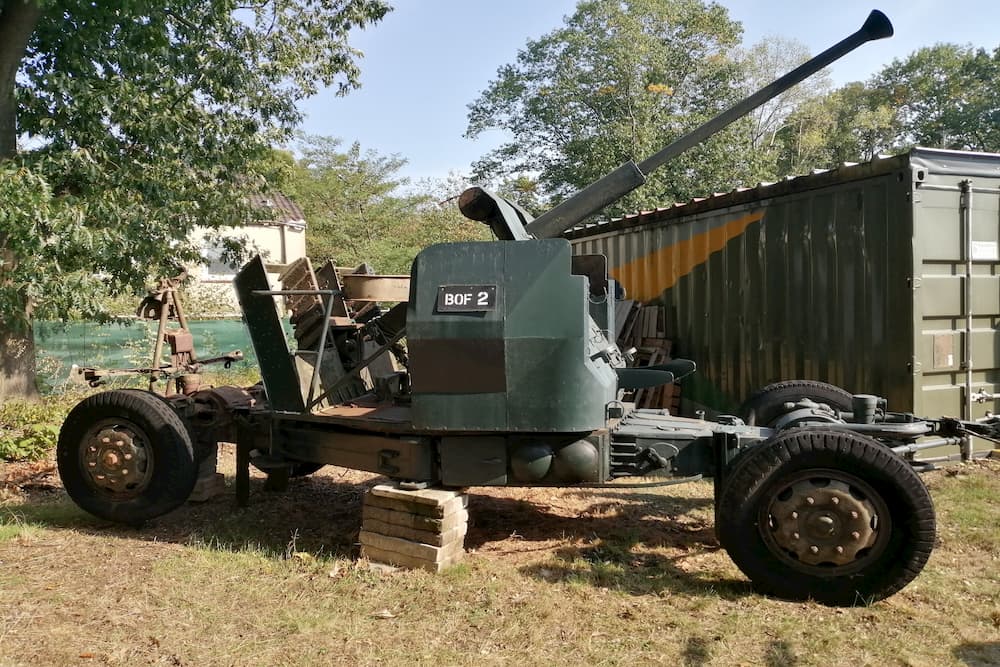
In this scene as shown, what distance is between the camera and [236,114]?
10.1 m

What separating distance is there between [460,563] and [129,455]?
2409 millimetres

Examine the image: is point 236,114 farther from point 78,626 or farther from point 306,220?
point 306,220

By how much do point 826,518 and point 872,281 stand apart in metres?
3.54

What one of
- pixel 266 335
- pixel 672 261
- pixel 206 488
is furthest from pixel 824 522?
pixel 672 261

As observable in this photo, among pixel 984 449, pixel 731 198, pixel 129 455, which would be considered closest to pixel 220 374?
pixel 129 455

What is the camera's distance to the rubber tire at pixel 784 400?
18.7 ft

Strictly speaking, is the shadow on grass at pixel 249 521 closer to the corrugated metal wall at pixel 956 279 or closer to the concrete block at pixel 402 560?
the concrete block at pixel 402 560

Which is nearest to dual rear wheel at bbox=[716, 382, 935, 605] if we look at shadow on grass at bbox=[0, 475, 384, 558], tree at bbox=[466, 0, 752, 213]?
shadow on grass at bbox=[0, 475, 384, 558]

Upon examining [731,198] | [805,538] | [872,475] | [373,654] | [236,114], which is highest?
[236,114]

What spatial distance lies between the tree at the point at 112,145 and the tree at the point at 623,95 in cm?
1262

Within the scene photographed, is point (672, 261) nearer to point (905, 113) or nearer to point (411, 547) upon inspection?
point (411, 547)

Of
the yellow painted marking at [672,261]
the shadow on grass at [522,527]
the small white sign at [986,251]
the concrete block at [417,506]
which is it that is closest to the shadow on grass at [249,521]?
the shadow on grass at [522,527]

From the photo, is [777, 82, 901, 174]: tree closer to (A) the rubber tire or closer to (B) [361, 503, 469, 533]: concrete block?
(A) the rubber tire

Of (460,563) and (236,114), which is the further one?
(236,114)
